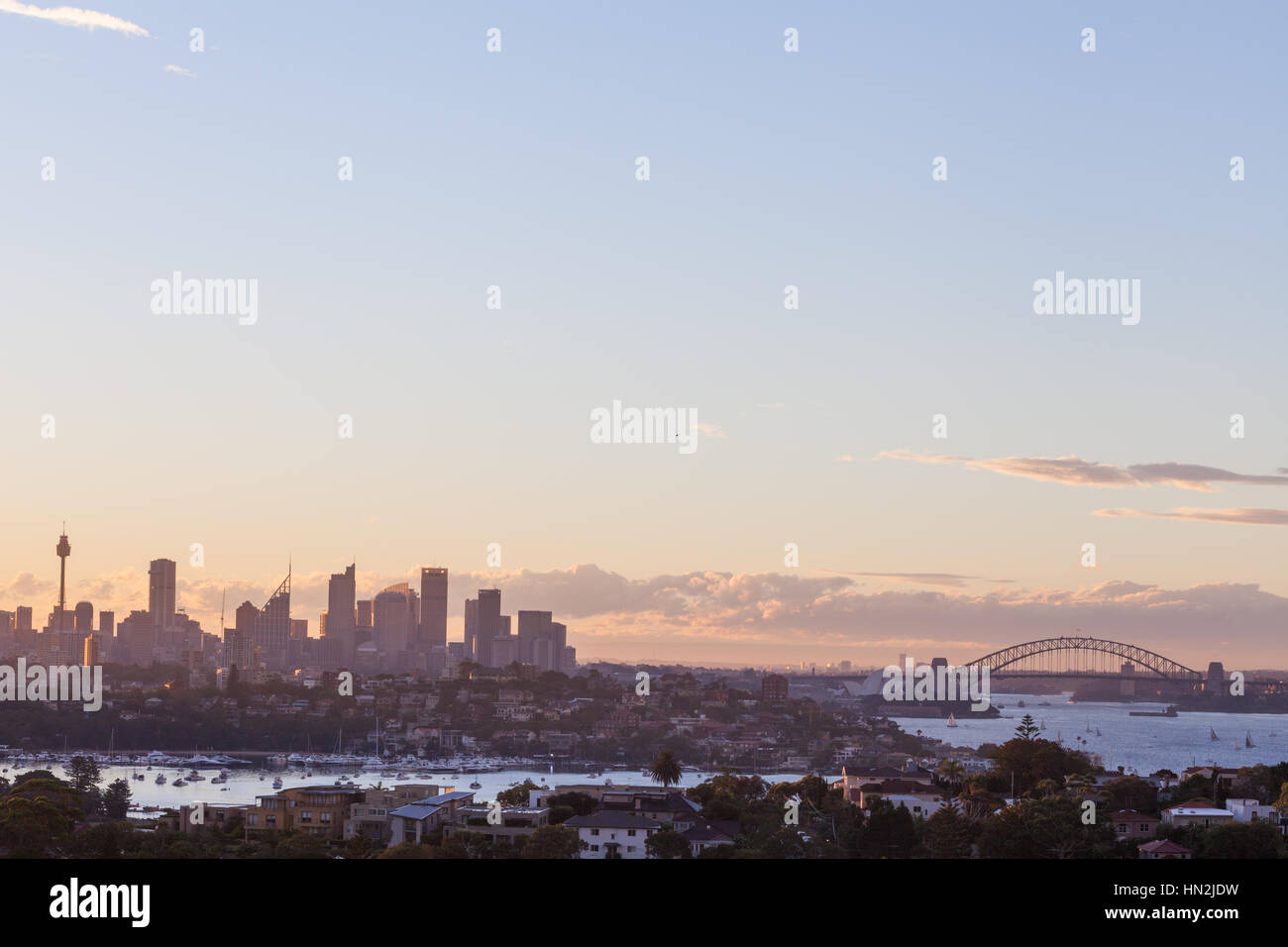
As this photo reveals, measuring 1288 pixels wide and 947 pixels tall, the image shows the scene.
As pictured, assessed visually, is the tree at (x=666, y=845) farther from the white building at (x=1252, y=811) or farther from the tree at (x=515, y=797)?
the white building at (x=1252, y=811)

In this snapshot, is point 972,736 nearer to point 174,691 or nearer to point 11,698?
point 174,691

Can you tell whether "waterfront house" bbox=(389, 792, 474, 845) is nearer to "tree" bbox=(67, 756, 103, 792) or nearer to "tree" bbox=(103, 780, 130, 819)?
"tree" bbox=(103, 780, 130, 819)

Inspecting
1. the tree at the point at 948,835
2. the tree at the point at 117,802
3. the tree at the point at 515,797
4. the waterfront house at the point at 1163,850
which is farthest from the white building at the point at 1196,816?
the tree at the point at 117,802

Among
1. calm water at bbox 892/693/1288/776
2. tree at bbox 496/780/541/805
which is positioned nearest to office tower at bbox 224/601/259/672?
calm water at bbox 892/693/1288/776

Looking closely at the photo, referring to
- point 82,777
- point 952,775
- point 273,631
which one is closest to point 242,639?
point 273,631

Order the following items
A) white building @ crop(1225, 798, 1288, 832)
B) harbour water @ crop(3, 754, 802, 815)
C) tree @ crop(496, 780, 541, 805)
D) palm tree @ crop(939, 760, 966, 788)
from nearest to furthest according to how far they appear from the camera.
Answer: white building @ crop(1225, 798, 1288, 832), tree @ crop(496, 780, 541, 805), palm tree @ crop(939, 760, 966, 788), harbour water @ crop(3, 754, 802, 815)

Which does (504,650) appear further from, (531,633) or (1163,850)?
(1163,850)
